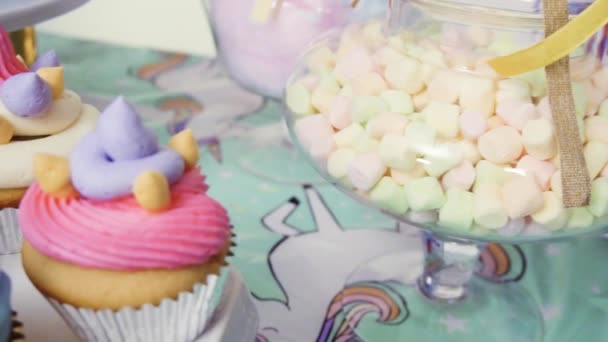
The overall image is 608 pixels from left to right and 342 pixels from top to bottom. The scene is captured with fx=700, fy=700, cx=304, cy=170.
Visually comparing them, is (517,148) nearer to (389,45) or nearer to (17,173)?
(389,45)

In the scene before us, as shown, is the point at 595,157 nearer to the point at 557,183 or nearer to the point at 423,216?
the point at 557,183

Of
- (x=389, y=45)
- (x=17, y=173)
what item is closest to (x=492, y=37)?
(x=389, y=45)

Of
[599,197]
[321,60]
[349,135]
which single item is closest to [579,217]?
[599,197]

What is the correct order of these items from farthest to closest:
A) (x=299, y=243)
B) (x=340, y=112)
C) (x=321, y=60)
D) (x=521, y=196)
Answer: (x=299, y=243)
(x=321, y=60)
(x=340, y=112)
(x=521, y=196)

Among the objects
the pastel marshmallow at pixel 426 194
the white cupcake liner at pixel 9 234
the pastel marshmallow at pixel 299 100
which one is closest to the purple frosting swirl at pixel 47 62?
the white cupcake liner at pixel 9 234

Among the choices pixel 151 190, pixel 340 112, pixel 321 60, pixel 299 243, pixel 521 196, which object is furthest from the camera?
pixel 299 243

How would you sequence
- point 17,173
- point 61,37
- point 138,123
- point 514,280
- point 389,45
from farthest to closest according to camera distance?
point 61,37, point 514,280, point 389,45, point 17,173, point 138,123

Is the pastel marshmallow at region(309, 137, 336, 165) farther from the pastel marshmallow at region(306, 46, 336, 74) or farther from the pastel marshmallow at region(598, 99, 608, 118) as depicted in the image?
the pastel marshmallow at region(598, 99, 608, 118)
